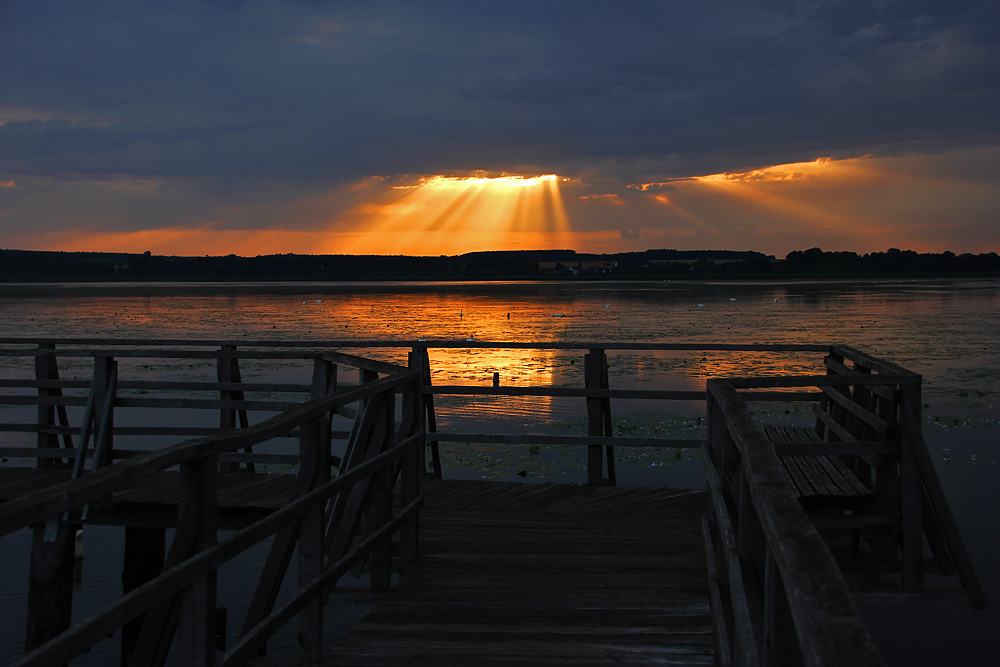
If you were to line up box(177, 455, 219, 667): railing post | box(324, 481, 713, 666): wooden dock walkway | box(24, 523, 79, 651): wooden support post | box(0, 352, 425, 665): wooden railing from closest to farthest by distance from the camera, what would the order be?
box(0, 352, 425, 665): wooden railing → box(177, 455, 219, 667): railing post → box(324, 481, 713, 666): wooden dock walkway → box(24, 523, 79, 651): wooden support post

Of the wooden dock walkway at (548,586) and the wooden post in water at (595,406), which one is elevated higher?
the wooden post in water at (595,406)

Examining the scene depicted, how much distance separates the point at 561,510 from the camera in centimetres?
701

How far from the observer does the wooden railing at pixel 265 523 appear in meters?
2.20

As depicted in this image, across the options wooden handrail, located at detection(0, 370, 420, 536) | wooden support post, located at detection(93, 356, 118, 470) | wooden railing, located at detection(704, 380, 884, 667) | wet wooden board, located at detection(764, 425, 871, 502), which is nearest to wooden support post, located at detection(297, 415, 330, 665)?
wooden handrail, located at detection(0, 370, 420, 536)

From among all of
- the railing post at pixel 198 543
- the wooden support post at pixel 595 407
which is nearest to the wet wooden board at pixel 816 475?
the wooden support post at pixel 595 407

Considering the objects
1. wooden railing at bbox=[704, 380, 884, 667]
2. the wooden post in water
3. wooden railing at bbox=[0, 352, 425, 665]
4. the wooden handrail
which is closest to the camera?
wooden railing at bbox=[704, 380, 884, 667]

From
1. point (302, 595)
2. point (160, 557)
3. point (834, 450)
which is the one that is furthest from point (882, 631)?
point (160, 557)

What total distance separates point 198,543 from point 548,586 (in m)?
2.78

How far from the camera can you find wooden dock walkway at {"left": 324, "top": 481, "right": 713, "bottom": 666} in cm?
405

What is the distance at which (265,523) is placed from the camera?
10.6 feet

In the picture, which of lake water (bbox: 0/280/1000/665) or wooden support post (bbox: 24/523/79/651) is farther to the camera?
lake water (bbox: 0/280/1000/665)

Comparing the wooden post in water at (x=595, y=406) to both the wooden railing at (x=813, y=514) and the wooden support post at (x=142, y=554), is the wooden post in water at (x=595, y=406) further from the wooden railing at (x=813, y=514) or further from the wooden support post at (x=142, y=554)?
the wooden support post at (x=142, y=554)

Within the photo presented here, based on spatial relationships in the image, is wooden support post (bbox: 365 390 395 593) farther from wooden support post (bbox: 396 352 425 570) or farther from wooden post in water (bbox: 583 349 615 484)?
wooden post in water (bbox: 583 349 615 484)

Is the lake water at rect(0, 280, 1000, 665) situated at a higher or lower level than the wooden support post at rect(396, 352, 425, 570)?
lower
